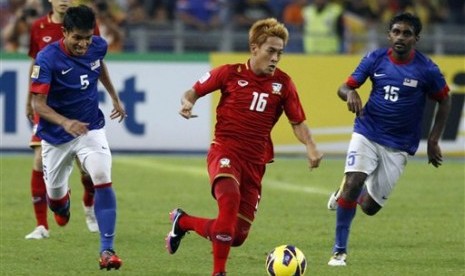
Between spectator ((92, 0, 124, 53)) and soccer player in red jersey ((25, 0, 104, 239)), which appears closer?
soccer player in red jersey ((25, 0, 104, 239))

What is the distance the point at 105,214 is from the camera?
1191cm

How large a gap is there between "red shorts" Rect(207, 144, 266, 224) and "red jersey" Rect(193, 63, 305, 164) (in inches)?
2.3

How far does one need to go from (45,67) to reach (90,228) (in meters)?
3.22

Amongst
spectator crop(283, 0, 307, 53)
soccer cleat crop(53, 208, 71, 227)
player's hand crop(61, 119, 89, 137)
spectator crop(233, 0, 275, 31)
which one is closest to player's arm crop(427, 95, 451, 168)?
player's hand crop(61, 119, 89, 137)

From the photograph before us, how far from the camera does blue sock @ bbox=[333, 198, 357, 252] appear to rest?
12609 mm

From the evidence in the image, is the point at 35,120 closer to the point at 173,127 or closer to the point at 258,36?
the point at 258,36

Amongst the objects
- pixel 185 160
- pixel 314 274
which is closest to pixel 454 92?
pixel 185 160

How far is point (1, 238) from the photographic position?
46.4 feet

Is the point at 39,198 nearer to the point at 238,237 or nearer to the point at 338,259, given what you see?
the point at 238,237

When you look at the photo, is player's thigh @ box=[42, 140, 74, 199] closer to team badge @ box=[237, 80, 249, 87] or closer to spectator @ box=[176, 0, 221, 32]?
team badge @ box=[237, 80, 249, 87]

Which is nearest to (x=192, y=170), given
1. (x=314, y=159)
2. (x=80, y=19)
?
(x=80, y=19)

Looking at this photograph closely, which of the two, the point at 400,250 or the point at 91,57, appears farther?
the point at 400,250

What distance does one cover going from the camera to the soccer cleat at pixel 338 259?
12562 millimetres

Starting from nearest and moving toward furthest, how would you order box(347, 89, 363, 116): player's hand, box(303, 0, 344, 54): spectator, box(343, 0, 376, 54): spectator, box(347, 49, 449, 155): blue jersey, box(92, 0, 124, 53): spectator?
1. box(347, 89, 363, 116): player's hand
2. box(347, 49, 449, 155): blue jersey
3. box(92, 0, 124, 53): spectator
4. box(303, 0, 344, 54): spectator
5. box(343, 0, 376, 54): spectator
